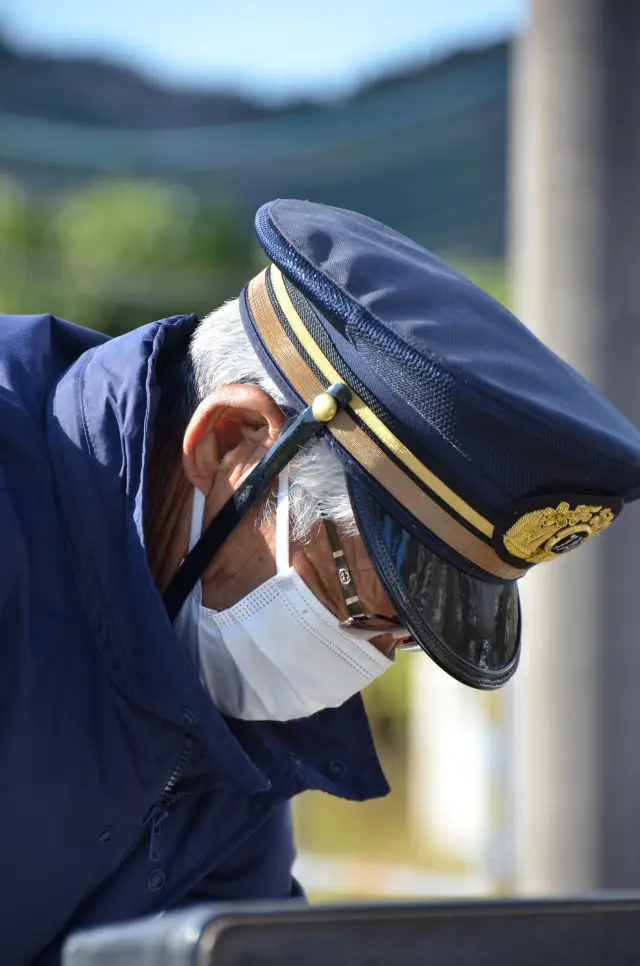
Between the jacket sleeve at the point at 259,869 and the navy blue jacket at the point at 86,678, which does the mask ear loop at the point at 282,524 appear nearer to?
the navy blue jacket at the point at 86,678

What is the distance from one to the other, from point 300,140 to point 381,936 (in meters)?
8.07

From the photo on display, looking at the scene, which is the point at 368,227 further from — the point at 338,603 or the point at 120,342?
the point at 338,603

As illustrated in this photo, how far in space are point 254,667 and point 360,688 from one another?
0.19 m

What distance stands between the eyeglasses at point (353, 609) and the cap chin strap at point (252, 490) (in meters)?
0.07

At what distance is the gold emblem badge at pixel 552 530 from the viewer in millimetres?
1813

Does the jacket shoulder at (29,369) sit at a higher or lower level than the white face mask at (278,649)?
higher

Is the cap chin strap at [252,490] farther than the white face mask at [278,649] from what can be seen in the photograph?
No

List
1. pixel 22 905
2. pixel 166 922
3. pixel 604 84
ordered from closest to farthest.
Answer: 1. pixel 166 922
2. pixel 22 905
3. pixel 604 84

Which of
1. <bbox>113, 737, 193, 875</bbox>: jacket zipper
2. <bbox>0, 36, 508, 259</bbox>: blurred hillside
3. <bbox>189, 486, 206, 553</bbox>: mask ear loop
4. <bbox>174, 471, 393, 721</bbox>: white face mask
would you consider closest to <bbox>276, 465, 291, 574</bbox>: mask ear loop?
<bbox>174, 471, 393, 721</bbox>: white face mask

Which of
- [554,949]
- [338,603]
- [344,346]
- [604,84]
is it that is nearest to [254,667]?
[338,603]

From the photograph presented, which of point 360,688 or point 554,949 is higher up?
point 554,949

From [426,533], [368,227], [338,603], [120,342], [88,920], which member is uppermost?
[368,227]

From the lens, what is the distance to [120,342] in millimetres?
1989

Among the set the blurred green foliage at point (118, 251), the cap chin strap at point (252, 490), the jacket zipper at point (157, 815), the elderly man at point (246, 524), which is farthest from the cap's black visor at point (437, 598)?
the blurred green foliage at point (118, 251)
